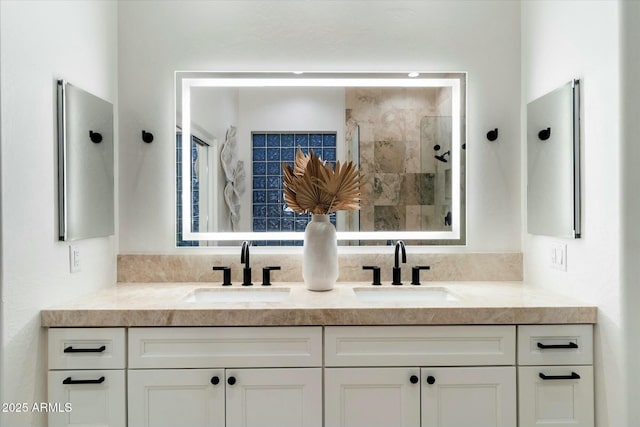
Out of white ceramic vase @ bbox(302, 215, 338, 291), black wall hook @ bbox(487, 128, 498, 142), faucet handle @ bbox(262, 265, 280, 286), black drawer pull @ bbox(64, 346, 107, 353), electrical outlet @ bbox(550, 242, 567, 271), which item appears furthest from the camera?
black wall hook @ bbox(487, 128, 498, 142)

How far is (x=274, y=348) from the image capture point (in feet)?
5.37

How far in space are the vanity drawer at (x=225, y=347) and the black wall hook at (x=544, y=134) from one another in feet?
4.31

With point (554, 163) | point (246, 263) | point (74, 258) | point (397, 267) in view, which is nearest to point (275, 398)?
point (246, 263)

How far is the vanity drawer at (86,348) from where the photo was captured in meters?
1.62

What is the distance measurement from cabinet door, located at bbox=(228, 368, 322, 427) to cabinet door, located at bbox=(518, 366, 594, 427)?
0.79 metres

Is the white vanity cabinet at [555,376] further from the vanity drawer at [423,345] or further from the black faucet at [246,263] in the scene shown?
the black faucet at [246,263]

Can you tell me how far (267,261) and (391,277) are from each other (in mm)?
638

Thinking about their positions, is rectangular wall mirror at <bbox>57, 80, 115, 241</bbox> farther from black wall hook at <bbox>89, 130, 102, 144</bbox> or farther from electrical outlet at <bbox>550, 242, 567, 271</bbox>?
electrical outlet at <bbox>550, 242, 567, 271</bbox>

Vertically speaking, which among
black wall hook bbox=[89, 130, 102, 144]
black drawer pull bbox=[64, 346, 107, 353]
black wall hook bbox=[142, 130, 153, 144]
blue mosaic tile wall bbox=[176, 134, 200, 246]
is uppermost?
black wall hook bbox=[142, 130, 153, 144]

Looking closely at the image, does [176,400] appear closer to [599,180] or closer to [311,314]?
[311,314]

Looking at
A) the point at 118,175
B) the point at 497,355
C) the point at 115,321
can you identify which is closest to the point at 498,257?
the point at 497,355

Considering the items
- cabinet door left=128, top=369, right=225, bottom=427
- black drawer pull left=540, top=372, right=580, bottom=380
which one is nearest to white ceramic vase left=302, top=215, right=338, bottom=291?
cabinet door left=128, top=369, right=225, bottom=427

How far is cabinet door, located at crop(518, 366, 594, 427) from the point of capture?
1.65 metres

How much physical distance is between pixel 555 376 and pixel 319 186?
4.00ft
